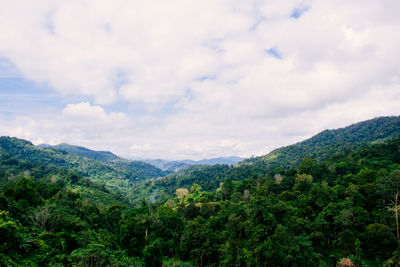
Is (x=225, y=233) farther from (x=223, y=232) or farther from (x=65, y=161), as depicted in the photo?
(x=65, y=161)

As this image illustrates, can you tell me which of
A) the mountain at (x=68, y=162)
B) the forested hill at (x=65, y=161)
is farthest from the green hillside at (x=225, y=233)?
the forested hill at (x=65, y=161)

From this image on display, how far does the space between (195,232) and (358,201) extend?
26.5 metres

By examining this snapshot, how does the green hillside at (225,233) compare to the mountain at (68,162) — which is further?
the mountain at (68,162)

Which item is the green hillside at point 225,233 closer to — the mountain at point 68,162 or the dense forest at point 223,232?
the dense forest at point 223,232

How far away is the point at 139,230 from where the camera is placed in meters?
34.6

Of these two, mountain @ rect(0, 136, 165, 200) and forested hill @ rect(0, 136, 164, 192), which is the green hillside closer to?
mountain @ rect(0, 136, 165, 200)

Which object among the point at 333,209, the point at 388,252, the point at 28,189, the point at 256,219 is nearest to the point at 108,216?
the point at 28,189

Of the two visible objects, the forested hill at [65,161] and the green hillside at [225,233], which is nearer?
the green hillside at [225,233]

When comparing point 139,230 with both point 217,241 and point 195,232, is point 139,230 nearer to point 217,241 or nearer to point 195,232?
point 195,232

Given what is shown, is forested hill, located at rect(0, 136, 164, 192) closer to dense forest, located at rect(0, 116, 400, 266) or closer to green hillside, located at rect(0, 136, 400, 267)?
dense forest, located at rect(0, 116, 400, 266)

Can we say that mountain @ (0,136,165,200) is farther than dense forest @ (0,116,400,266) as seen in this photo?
Yes

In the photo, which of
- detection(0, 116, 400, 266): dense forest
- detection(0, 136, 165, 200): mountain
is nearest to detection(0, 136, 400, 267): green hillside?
detection(0, 116, 400, 266): dense forest

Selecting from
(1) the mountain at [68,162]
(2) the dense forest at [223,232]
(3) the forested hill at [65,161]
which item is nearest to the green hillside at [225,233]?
(2) the dense forest at [223,232]

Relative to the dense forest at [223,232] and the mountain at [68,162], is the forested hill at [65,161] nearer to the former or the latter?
the mountain at [68,162]
